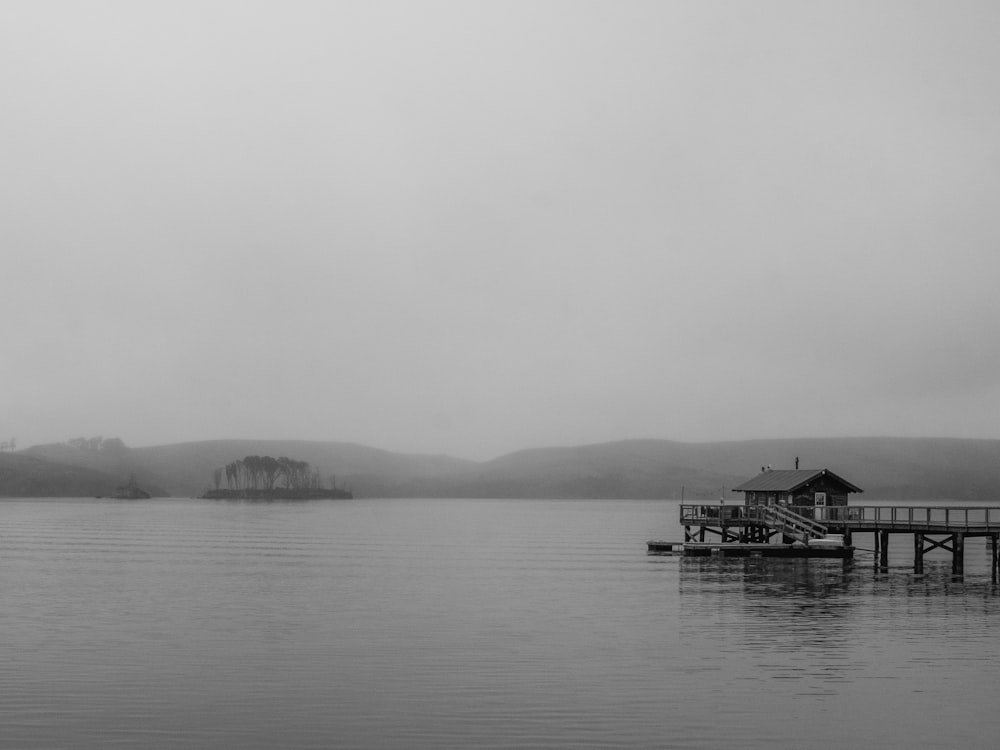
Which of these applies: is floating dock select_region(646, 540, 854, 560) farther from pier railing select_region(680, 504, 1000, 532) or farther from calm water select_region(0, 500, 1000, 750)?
calm water select_region(0, 500, 1000, 750)

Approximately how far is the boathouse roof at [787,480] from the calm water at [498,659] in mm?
13053

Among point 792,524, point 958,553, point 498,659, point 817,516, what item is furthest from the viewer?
point 817,516

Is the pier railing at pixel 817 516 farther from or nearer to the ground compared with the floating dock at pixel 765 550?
farther from the ground

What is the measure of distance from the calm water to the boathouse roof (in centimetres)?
1305

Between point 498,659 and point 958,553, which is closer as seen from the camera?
point 498,659

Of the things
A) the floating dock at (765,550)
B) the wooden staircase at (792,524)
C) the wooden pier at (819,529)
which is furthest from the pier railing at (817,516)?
the floating dock at (765,550)

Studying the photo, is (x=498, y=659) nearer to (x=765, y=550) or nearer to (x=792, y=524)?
(x=765, y=550)

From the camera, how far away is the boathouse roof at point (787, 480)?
266 ft

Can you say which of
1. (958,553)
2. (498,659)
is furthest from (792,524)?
(498,659)

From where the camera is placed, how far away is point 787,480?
3287 inches

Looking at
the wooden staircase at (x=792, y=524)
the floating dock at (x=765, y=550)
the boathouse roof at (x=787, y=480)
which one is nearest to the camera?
the floating dock at (x=765, y=550)

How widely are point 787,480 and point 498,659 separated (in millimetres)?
53232

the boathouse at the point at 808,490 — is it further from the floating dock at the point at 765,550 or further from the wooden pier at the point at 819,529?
the floating dock at the point at 765,550

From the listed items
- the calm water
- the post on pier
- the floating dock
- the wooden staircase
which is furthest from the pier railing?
the calm water
